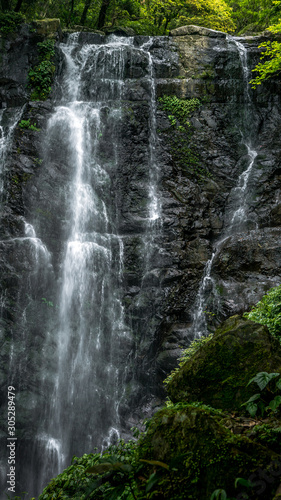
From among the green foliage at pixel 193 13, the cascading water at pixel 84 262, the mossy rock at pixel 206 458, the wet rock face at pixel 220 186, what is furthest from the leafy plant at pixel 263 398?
the green foliage at pixel 193 13

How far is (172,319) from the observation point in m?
10.8

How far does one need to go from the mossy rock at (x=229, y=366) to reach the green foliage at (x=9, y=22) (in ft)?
52.8

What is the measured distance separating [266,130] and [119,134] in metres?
6.15

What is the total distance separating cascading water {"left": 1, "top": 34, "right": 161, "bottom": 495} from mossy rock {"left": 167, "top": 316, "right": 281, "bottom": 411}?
6.69m

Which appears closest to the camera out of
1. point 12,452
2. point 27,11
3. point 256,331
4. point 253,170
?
point 256,331

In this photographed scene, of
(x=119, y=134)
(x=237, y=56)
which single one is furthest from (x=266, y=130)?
(x=119, y=134)

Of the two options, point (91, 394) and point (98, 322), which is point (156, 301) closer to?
point (98, 322)

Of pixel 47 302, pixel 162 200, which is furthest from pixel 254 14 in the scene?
pixel 47 302

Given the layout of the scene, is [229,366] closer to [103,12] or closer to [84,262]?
[84,262]

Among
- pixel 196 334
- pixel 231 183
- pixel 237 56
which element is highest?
pixel 237 56

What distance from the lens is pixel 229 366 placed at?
3.79m

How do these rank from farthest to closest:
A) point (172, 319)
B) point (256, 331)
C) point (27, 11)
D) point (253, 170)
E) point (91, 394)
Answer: point (27, 11)
point (253, 170)
point (172, 319)
point (91, 394)
point (256, 331)

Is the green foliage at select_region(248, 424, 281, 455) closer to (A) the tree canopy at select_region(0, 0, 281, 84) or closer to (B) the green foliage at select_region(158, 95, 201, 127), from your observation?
(B) the green foliage at select_region(158, 95, 201, 127)

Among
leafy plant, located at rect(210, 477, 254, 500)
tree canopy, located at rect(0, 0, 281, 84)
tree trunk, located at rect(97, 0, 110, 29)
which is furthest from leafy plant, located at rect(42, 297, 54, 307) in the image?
tree trunk, located at rect(97, 0, 110, 29)
